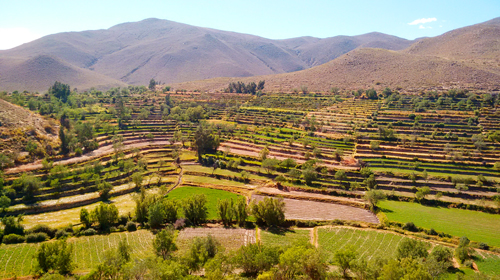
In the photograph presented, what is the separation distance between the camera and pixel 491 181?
6331 cm

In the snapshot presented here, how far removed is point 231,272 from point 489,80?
154268 millimetres

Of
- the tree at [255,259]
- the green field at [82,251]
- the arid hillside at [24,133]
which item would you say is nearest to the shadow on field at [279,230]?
the tree at [255,259]

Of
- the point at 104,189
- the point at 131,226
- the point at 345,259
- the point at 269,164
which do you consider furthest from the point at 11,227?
the point at 269,164

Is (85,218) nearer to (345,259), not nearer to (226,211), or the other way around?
(226,211)

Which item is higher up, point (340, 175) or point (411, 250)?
point (340, 175)

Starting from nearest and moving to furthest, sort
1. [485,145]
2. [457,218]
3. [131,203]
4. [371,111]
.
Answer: [457,218] < [131,203] < [485,145] < [371,111]

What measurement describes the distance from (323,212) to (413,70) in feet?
444

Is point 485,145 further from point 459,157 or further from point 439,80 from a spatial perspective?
point 439,80

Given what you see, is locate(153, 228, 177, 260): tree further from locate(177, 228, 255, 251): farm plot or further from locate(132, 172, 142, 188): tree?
locate(132, 172, 142, 188): tree

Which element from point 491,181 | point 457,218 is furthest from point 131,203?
point 491,181

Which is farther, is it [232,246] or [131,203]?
[131,203]

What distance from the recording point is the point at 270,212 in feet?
164

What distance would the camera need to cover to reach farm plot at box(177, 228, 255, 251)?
4384 cm

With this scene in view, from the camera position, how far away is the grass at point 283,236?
145 feet
